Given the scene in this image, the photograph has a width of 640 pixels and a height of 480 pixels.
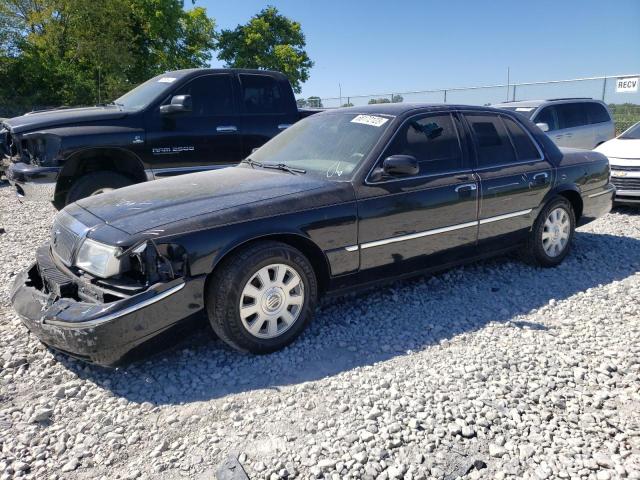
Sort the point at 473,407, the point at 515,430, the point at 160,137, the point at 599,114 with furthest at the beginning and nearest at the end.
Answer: the point at 599,114 → the point at 160,137 → the point at 473,407 → the point at 515,430

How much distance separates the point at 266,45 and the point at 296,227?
4121cm

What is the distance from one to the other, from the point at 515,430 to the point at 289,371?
1349 mm

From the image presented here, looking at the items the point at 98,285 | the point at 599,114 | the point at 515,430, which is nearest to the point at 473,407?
the point at 515,430

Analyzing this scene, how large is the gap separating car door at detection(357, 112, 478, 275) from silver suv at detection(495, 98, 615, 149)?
5667 mm

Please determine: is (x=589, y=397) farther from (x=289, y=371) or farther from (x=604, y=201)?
(x=604, y=201)

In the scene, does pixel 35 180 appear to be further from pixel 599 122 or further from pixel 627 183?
pixel 599 122

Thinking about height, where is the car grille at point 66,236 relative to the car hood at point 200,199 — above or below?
below

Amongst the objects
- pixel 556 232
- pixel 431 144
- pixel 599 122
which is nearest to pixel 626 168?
pixel 556 232

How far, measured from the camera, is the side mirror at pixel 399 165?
3.64 m

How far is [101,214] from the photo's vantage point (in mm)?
3324

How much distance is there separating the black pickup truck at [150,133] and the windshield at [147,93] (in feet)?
0.07

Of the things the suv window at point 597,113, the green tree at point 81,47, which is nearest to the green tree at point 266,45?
the green tree at point 81,47

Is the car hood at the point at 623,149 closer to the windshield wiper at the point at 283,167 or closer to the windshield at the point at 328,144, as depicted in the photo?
the windshield at the point at 328,144

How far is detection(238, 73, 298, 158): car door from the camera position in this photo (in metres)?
6.99
